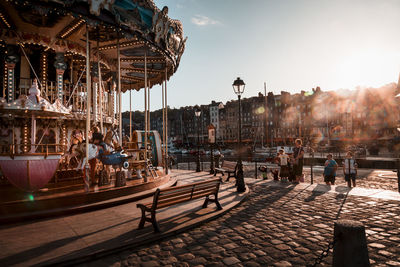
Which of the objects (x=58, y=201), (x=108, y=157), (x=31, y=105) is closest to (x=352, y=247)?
(x=58, y=201)

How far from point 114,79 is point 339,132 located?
8154 cm

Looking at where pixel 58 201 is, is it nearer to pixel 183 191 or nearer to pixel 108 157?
pixel 108 157

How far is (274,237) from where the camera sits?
539 centimetres

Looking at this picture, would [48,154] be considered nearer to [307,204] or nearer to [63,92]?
[63,92]

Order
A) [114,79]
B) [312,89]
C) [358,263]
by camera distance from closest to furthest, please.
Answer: [358,263], [114,79], [312,89]

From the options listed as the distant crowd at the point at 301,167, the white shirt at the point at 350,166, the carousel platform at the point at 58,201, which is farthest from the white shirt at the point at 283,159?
the carousel platform at the point at 58,201

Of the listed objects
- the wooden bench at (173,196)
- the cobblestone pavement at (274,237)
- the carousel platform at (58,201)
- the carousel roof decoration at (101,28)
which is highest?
the carousel roof decoration at (101,28)

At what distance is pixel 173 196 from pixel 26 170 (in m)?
4.81

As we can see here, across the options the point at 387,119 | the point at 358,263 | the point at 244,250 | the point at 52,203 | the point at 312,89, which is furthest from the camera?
the point at 312,89

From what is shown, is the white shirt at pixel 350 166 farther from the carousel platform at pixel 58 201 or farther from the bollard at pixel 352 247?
the bollard at pixel 352 247

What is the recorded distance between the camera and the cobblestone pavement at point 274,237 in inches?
170

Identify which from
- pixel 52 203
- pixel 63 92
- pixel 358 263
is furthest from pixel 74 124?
pixel 358 263

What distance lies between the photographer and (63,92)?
13188mm

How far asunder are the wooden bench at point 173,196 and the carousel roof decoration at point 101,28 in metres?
5.92
